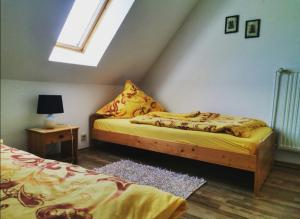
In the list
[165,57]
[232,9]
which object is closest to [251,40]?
[232,9]

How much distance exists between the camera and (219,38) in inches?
127

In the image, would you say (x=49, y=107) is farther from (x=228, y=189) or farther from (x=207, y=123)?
(x=228, y=189)

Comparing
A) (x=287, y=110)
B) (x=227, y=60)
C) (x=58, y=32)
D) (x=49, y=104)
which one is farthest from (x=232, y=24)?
(x=49, y=104)

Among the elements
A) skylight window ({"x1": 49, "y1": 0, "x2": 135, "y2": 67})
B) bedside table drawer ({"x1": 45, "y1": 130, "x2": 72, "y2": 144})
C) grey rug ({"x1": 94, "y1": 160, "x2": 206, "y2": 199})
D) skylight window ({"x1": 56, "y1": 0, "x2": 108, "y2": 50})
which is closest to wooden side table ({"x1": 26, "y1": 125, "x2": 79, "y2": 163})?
bedside table drawer ({"x1": 45, "y1": 130, "x2": 72, "y2": 144})

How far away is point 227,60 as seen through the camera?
316 cm

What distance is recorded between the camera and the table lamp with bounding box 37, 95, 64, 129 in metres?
1.98

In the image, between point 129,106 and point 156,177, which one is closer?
point 156,177

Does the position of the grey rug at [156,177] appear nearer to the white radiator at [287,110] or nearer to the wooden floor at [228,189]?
the wooden floor at [228,189]

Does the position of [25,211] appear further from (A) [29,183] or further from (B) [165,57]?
(B) [165,57]

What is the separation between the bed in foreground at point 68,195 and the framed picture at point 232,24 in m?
2.82

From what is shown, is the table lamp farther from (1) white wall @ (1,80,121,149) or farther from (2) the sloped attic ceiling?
(2) the sloped attic ceiling

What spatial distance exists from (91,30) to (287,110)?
2520mm

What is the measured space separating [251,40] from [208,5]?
2.72ft

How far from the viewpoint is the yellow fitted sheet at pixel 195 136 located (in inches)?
80.3
